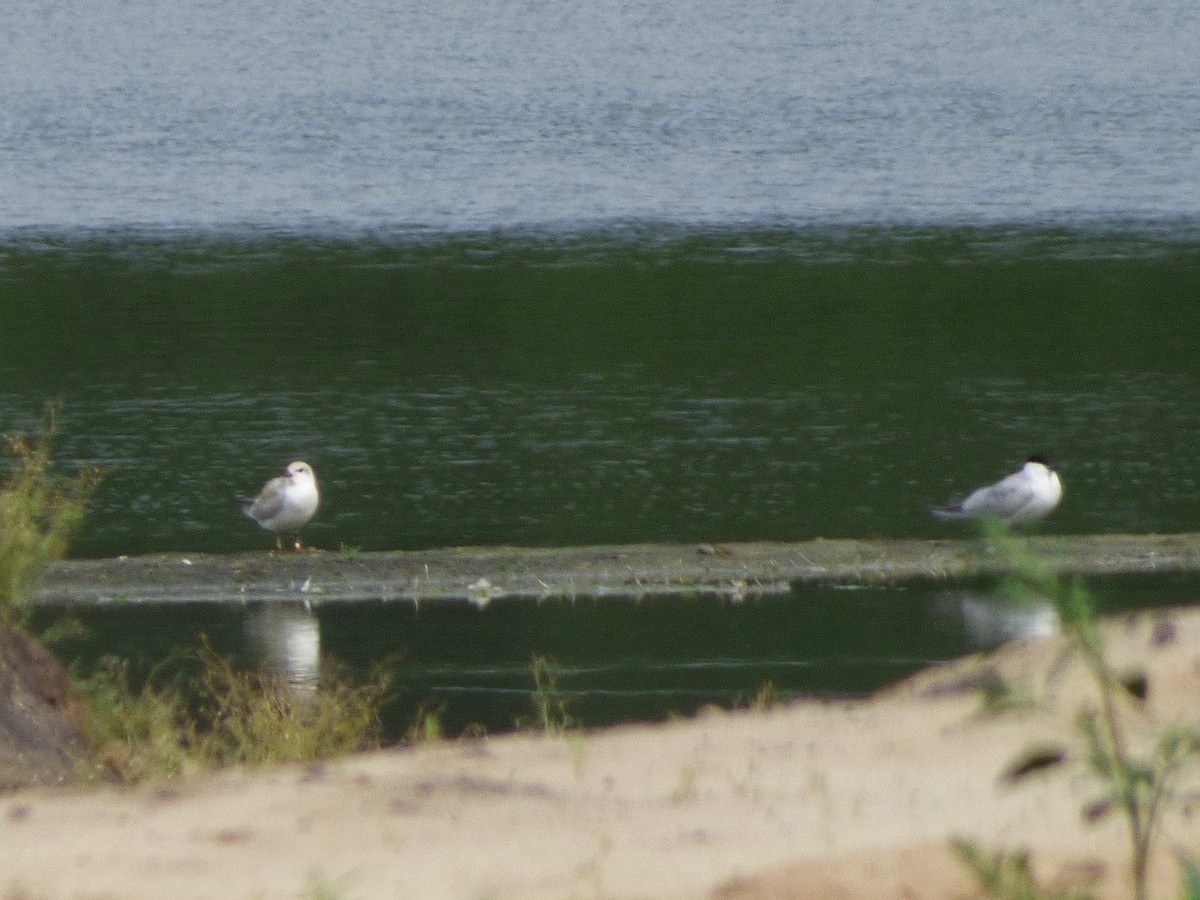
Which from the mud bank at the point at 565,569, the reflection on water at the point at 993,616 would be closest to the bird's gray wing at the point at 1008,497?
the mud bank at the point at 565,569

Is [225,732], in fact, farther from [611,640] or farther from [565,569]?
[565,569]

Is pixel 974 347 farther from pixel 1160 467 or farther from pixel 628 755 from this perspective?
pixel 628 755

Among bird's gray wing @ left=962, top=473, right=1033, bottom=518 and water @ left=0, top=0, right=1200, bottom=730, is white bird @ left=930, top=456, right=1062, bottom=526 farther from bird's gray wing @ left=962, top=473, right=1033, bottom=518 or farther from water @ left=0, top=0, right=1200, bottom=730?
water @ left=0, top=0, right=1200, bottom=730

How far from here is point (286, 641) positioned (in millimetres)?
14875

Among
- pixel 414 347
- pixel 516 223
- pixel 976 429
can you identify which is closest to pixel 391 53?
pixel 516 223

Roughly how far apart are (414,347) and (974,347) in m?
7.00

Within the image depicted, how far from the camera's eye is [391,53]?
358 ft

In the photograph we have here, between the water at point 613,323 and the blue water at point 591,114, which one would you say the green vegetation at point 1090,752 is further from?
the blue water at point 591,114

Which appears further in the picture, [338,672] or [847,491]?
[847,491]

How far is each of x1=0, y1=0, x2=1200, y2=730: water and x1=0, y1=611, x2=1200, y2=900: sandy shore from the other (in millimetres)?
2912

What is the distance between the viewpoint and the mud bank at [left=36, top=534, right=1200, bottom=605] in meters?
16.4

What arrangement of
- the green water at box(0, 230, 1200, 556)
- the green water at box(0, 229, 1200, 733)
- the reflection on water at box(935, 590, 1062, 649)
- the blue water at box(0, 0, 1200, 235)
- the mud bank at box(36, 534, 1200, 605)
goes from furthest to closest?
1. the blue water at box(0, 0, 1200, 235)
2. the green water at box(0, 230, 1200, 556)
3. the mud bank at box(36, 534, 1200, 605)
4. the green water at box(0, 229, 1200, 733)
5. the reflection on water at box(935, 590, 1062, 649)

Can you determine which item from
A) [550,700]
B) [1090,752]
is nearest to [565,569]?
[550,700]

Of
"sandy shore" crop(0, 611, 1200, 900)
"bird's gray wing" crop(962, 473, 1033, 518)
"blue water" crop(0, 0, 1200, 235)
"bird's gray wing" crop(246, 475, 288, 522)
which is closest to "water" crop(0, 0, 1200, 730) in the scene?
"blue water" crop(0, 0, 1200, 235)
